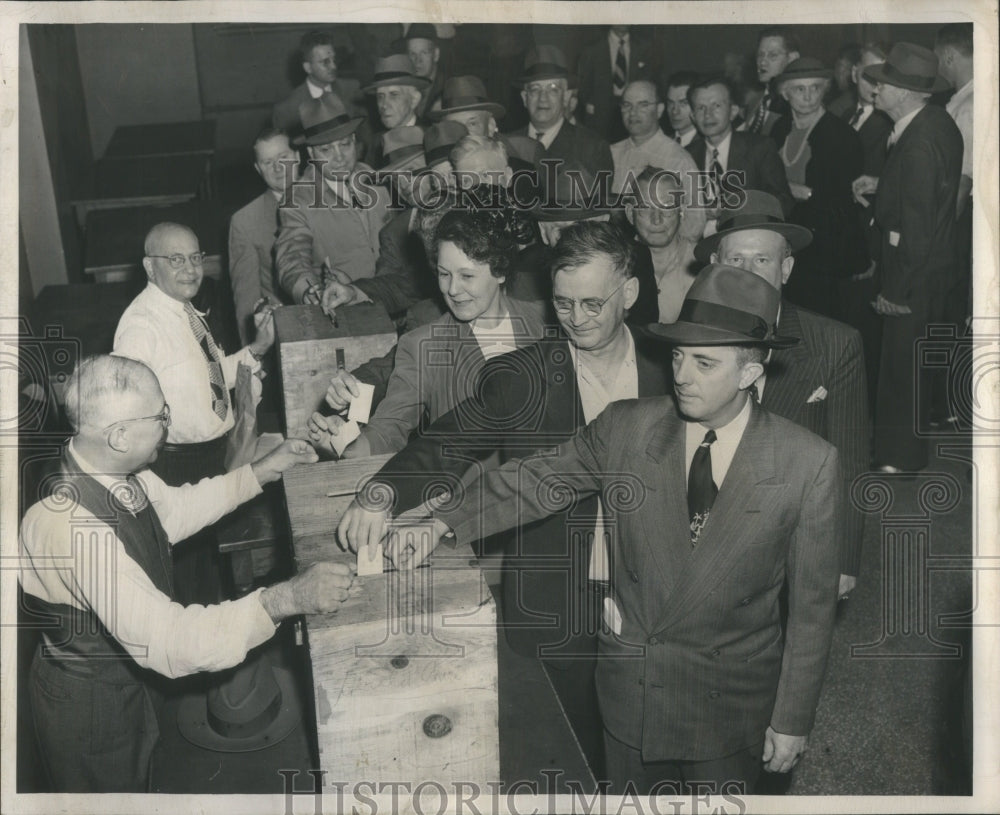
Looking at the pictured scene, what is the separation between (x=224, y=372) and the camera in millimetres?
3668

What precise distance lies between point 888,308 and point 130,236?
3.77 m

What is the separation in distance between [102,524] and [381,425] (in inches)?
34.0

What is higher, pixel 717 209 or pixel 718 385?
pixel 717 209

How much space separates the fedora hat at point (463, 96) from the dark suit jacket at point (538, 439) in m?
1.76

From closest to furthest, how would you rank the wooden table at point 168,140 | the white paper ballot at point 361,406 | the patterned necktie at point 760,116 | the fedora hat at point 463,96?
the white paper ballot at point 361,406 < the fedora hat at point 463,96 < the patterned necktie at point 760,116 < the wooden table at point 168,140

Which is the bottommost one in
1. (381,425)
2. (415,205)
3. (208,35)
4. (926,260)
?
(381,425)

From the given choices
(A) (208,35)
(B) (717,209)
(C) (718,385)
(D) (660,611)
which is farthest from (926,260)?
(A) (208,35)

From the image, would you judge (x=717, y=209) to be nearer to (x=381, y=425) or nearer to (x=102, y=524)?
(x=381, y=425)

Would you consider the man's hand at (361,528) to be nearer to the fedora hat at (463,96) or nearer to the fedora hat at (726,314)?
the fedora hat at (726,314)

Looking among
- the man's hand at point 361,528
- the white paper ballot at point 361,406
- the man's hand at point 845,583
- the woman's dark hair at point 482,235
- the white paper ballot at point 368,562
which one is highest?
the woman's dark hair at point 482,235

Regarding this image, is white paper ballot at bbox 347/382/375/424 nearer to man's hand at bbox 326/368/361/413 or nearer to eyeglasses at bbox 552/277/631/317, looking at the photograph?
man's hand at bbox 326/368/361/413

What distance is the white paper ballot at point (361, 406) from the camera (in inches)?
123

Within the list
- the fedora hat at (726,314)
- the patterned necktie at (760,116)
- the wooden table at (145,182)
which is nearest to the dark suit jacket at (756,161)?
the patterned necktie at (760,116)

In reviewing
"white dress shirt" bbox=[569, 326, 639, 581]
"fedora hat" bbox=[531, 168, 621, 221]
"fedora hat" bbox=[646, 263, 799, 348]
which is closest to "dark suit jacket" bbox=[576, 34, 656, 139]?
"fedora hat" bbox=[531, 168, 621, 221]
